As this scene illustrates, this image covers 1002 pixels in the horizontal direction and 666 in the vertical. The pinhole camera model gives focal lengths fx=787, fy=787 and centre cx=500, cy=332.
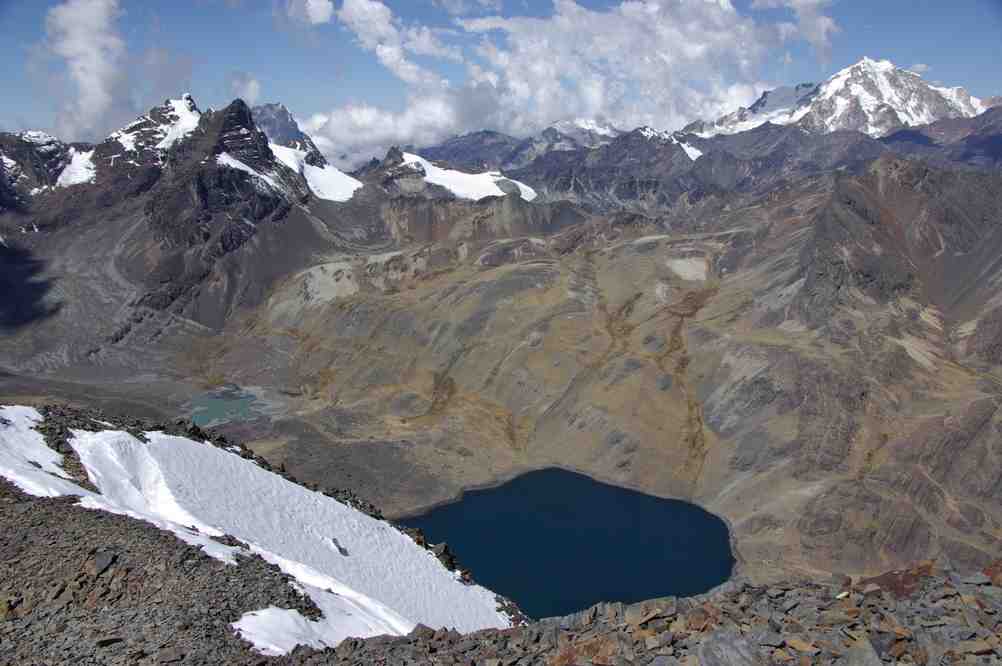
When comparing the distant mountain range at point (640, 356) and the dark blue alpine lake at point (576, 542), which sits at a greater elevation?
the distant mountain range at point (640, 356)

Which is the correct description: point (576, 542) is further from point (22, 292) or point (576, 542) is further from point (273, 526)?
point (22, 292)

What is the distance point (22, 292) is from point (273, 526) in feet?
575

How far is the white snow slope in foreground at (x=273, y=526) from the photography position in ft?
105

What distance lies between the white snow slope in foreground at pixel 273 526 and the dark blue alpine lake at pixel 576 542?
3033 centimetres

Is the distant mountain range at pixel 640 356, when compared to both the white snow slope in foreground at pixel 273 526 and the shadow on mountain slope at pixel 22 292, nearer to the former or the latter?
the shadow on mountain slope at pixel 22 292

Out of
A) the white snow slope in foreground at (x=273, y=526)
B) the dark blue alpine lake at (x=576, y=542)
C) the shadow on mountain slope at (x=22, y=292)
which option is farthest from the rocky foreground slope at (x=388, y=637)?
the shadow on mountain slope at (x=22, y=292)

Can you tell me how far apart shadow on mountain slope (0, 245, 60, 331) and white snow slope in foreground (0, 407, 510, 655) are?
6128 inches

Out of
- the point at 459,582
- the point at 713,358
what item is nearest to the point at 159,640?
the point at 459,582

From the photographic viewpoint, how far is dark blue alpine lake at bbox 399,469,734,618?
75125 millimetres

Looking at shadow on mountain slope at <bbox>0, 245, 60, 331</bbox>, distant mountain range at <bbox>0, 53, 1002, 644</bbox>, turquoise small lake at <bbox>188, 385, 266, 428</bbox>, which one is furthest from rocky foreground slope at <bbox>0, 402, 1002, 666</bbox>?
shadow on mountain slope at <bbox>0, 245, 60, 331</bbox>

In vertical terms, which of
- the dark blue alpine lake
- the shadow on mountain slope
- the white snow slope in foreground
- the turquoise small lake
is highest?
the shadow on mountain slope

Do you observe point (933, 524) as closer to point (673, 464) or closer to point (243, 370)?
point (673, 464)

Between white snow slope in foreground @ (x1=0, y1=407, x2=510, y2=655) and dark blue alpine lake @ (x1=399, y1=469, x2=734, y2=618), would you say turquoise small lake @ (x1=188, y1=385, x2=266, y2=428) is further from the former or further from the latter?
white snow slope in foreground @ (x1=0, y1=407, x2=510, y2=655)

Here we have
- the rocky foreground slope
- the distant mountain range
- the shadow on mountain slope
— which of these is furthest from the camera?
the shadow on mountain slope
